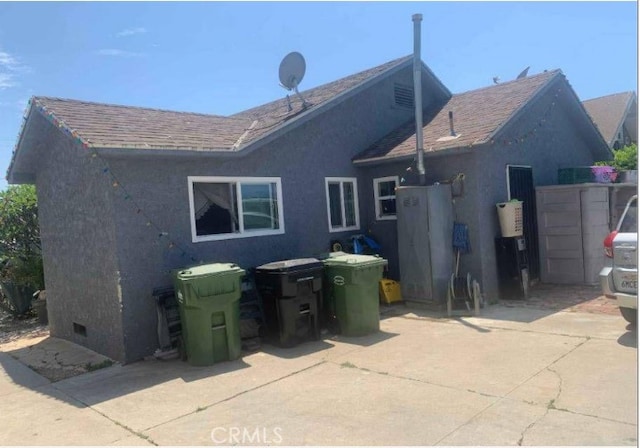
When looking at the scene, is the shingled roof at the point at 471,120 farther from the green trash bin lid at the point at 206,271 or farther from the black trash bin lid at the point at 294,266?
the green trash bin lid at the point at 206,271

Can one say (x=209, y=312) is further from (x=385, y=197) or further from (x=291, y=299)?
(x=385, y=197)

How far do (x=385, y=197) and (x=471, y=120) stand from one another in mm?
2354

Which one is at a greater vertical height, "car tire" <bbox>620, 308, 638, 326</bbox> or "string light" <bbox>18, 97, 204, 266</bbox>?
"string light" <bbox>18, 97, 204, 266</bbox>

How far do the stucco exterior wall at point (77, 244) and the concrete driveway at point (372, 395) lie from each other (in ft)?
3.46

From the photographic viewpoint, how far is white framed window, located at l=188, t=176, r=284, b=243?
774 cm

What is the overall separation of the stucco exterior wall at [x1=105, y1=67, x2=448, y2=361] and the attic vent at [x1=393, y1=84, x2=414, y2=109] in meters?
0.25

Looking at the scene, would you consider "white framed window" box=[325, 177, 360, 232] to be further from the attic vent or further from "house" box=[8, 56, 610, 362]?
the attic vent

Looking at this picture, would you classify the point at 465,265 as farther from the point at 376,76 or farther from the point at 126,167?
the point at 126,167

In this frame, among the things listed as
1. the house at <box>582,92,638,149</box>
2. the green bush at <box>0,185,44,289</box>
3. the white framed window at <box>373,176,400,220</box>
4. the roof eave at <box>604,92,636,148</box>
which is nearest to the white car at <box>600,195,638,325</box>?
the white framed window at <box>373,176,400,220</box>

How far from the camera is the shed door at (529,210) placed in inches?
395

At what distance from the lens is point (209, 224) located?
7941 mm

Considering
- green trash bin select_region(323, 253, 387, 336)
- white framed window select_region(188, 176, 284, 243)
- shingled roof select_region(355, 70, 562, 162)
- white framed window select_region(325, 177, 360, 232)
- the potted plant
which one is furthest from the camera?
the potted plant

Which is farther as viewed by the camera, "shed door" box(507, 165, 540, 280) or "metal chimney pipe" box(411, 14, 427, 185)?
"shed door" box(507, 165, 540, 280)

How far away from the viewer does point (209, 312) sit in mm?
6238
